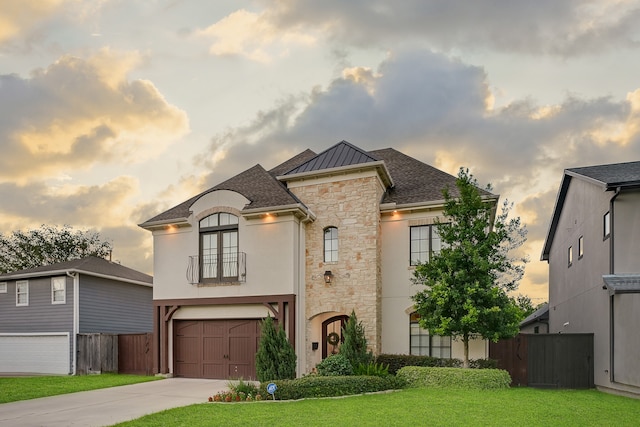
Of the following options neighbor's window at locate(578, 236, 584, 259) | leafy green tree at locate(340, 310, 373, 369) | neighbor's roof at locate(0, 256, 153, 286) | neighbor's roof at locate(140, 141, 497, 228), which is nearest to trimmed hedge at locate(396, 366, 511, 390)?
Result: leafy green tree at locate(340, 310, 373, 369)

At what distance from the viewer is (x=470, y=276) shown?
15.3 metres

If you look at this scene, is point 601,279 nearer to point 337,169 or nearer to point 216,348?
point 337,169

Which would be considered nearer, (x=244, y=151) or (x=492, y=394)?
(x=492, y=394)

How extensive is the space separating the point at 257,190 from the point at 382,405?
31.1ft

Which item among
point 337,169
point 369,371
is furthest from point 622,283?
point 337,169

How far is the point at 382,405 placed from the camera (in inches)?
452

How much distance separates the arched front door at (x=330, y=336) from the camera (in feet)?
60.1

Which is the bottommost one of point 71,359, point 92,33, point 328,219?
point 71,359

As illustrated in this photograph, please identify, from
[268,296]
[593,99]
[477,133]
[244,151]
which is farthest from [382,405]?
[244,151]

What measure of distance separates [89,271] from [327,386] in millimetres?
13682

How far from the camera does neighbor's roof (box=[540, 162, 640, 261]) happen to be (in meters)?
14.1

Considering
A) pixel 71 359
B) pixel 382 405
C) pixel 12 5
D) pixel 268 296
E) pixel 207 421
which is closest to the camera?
pixel 207 421

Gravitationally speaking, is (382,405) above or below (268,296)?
below

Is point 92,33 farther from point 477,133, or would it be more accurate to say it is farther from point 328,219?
point 477,133
